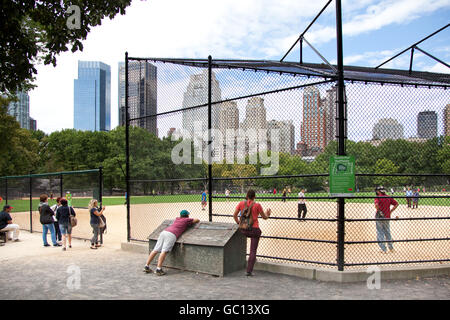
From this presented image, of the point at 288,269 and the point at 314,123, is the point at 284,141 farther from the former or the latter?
the point at 288,269

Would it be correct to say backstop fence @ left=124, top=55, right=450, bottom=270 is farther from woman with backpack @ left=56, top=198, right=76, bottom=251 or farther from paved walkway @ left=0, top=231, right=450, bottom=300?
woman with backpack @ left=56, top=198, right=76, bottom=251

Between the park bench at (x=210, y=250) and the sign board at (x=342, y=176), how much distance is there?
2102mm

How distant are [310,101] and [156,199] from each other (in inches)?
286

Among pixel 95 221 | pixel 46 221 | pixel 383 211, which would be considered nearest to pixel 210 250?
pixel 383 211

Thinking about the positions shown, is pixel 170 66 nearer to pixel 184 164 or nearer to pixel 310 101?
pixel 184 164

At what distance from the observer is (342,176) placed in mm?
6711

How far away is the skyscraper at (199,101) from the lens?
886cm

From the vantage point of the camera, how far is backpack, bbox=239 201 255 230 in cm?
698

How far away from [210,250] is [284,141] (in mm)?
2765

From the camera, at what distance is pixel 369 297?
5547 mm

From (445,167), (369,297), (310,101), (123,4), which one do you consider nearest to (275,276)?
(369,297)
